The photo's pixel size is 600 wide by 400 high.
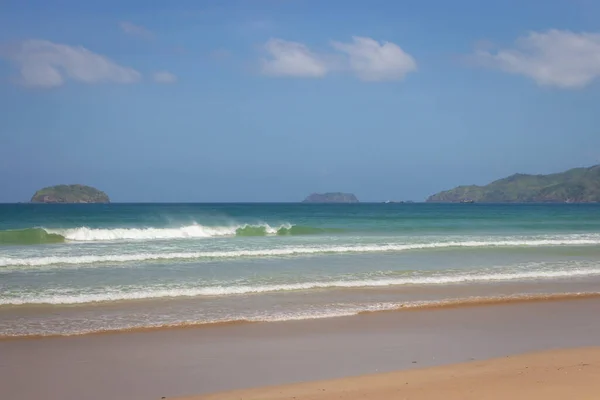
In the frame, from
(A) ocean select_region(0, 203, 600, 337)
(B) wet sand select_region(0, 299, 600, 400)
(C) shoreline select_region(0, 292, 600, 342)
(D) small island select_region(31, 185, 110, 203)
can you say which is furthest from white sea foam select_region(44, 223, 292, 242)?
(D) small island select_region(31, 185, 110, 203)

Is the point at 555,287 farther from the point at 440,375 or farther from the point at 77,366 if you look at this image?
the point at 77,366

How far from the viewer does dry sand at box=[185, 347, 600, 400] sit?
661 cm

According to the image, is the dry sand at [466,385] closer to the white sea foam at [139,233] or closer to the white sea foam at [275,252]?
the white sea foam at [275,252]

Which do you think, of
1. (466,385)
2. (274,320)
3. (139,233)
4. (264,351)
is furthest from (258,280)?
(139,233)

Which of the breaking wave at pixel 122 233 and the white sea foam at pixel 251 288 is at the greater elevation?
the breaking wave at pixel 122 233

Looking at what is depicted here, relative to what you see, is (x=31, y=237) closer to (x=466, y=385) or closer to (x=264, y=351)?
(x=264, y=351)

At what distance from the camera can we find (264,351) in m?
9.00

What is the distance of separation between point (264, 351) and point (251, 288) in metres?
5.65

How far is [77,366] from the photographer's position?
821cm

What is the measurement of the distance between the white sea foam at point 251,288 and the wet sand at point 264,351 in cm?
343

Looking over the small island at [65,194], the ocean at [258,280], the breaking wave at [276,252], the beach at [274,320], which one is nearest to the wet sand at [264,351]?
the beach at [274,320]

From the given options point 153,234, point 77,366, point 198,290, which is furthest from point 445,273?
point 153,234

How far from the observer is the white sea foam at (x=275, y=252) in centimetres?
2041

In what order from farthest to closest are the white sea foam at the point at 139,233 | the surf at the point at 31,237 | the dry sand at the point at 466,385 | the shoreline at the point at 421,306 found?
the white sea foam at the point at 139,233 → the surf at the point at 31,237 → the shoreline at the point at 421,306 → the dry sand at the point at 466,385
